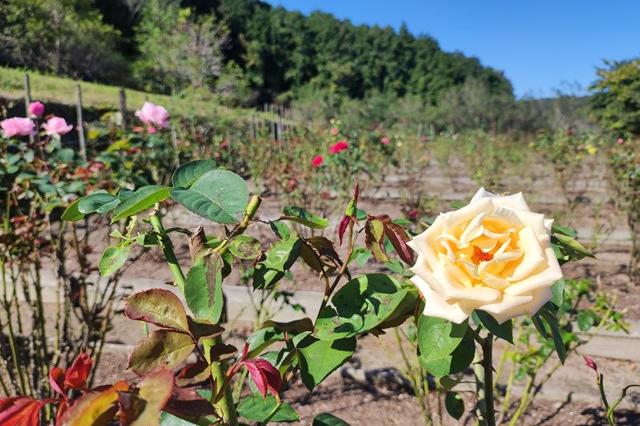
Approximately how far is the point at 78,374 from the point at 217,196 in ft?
0.64

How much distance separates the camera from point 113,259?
59 cm

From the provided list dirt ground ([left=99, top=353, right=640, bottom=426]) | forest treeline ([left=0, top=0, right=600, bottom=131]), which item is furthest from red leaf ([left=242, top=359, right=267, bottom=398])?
forest treeline ([left=0, top=0, right=600, bottom=131])

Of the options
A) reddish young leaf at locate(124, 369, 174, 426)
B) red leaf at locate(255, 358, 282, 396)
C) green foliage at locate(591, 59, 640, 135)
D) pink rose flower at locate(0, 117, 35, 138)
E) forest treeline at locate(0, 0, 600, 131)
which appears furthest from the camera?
forest treeline at locate(0, 0, 600, 131)

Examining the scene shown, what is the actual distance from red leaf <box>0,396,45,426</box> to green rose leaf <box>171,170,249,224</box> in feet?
0.64

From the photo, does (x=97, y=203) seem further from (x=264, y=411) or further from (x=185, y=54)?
(x=185, y=54)

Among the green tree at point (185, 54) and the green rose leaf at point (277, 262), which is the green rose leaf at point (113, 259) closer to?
the green rose leaf at point (277, 262)

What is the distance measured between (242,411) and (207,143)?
Answer: 19.3ft

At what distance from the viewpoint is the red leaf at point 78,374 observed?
1.48ft

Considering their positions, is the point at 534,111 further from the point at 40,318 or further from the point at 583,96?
the point at 40,318

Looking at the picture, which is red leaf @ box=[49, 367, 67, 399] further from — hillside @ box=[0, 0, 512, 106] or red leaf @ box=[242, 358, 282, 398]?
hillside @ box=[0, 0, 512, 106]

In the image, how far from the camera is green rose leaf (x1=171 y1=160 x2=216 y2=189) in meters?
0.52

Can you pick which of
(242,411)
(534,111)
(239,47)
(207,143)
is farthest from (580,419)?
(239,47)

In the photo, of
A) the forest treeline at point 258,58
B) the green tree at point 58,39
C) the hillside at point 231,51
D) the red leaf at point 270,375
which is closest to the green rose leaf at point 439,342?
the red leaf at point 270,375

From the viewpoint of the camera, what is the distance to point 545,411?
196 centimetres
